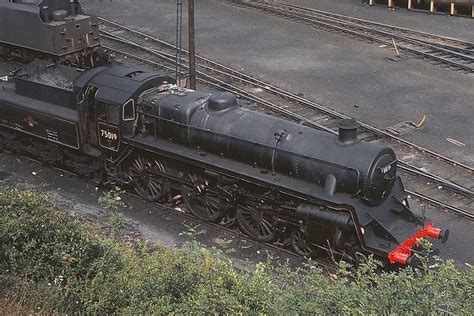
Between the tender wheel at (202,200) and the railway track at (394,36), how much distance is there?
14237 mm

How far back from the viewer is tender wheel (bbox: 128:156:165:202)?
15.7 metres

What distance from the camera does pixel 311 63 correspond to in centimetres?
2614

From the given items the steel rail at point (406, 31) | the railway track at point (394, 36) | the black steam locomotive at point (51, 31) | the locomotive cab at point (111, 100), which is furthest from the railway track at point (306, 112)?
the steel rail at point (406, 31)

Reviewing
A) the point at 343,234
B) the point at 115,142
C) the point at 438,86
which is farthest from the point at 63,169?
the point at 438,86

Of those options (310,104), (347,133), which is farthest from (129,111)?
(310,104)

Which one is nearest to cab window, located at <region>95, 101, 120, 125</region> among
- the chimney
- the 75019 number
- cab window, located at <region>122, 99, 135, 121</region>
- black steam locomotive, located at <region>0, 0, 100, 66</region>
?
cab window, located at <region>122, 99, 135, 121</region>

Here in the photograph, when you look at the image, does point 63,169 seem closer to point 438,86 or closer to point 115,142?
point 115,142

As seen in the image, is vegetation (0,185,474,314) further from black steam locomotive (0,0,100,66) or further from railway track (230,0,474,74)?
railway track (230,0,474,74)

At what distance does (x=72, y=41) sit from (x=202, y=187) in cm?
1333

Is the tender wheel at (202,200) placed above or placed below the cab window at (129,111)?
below

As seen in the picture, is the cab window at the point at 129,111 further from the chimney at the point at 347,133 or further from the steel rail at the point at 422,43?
the steel rail at the point at 422,43

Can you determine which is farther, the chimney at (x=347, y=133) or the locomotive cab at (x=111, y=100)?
the locomotive cab at (x=111, y=100)

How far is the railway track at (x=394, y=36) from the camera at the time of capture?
85.1 ft

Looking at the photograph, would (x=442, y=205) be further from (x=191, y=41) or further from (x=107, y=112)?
(x=191, y=41)
